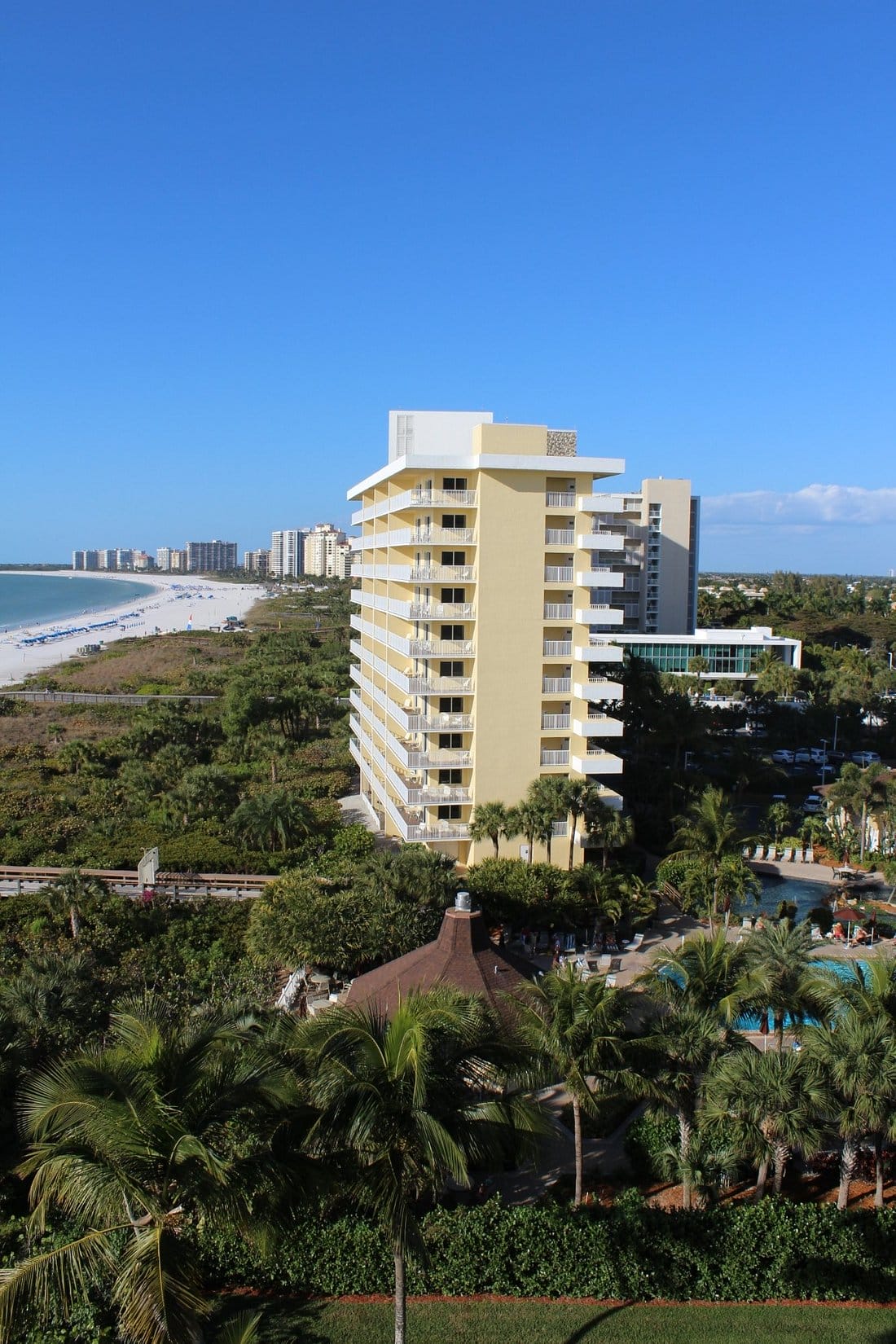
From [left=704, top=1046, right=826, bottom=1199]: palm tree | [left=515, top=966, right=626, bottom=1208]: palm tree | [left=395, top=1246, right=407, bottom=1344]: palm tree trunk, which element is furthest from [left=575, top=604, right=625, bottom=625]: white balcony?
[left=395, top=1246, right=407, bottom=1344]: palm tree trunk

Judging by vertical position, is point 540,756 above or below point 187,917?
above

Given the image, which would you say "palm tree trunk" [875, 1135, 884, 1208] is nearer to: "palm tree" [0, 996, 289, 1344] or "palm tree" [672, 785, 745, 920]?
"palm tree" [0, 996, 289, 1344]

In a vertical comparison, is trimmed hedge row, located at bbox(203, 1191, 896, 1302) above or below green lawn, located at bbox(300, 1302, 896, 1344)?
above

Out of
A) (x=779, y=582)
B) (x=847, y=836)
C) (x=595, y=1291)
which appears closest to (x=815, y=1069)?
(x=595, y=1291)

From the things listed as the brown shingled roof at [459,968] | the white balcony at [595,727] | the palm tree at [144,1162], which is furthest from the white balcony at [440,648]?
A: the palm tree at [144,1162]

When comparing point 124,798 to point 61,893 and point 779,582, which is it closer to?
point 61,893

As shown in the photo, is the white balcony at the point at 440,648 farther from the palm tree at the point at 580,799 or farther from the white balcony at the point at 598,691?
the palm tree at the point at 580,799
